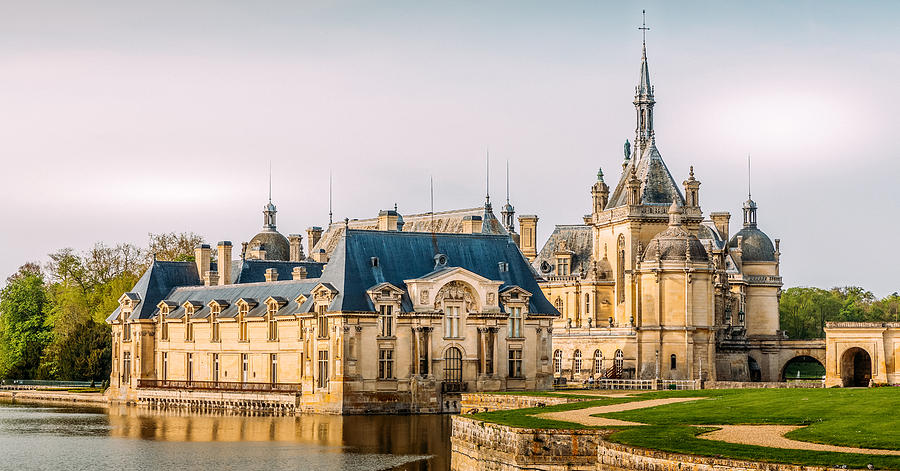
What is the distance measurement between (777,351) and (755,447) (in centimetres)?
7084

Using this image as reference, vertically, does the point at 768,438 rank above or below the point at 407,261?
below

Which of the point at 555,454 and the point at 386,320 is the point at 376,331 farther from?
the point at 555,454

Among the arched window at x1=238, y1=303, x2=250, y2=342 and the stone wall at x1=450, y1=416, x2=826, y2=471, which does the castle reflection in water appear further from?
the arched window at x1=238, y1=303, x2=250, y2=342

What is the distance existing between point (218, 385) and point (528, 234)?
157 ft

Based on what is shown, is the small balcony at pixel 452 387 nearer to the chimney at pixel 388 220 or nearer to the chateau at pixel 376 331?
the chateau at pixel 376 331

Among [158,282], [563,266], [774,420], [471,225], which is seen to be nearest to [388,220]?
[471,225]

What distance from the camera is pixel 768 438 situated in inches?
1619

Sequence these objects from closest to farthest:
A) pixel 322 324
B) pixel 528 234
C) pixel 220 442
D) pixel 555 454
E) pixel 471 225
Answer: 1. pixel 555 454
2. pixel 220 442
3. pixel 322 324
4. pixel 471 225
5. pixel 528 234

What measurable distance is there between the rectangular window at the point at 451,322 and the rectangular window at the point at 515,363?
3.72 metres

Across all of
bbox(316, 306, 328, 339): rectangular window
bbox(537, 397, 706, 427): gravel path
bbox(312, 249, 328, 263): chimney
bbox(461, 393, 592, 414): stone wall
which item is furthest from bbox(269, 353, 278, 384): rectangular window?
bbox(312, 249, 328, 263): chimney

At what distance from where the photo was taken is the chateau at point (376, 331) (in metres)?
78.7

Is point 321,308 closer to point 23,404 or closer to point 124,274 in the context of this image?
point 23,404

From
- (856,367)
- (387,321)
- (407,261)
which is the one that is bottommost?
(856,367)

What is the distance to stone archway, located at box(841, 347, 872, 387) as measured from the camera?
9625 cm
